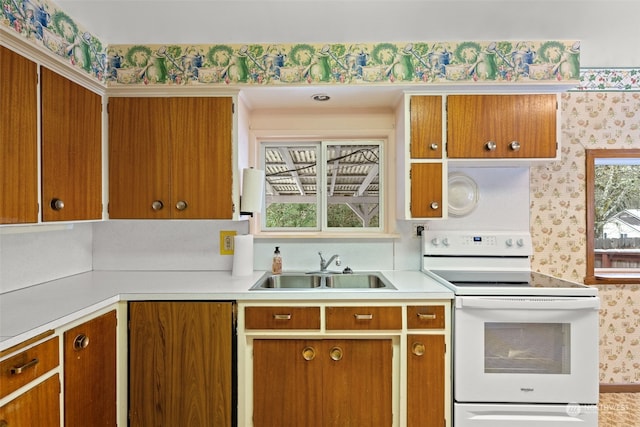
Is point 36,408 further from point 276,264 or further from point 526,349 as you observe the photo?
point 526,349

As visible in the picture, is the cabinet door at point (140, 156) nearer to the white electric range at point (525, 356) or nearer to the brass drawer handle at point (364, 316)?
the brass drawer handle at point (364, 316)

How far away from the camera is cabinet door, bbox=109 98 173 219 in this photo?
208 centimetres

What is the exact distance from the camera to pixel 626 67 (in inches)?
96.0

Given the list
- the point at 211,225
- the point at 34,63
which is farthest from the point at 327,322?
the point at 34,63

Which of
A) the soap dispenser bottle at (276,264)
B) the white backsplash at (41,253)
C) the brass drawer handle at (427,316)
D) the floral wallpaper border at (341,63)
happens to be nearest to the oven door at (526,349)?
the brass drawer handle at (427,316)

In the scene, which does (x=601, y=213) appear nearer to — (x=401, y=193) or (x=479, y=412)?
(x=401, y=193)

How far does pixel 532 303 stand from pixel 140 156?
2.32m

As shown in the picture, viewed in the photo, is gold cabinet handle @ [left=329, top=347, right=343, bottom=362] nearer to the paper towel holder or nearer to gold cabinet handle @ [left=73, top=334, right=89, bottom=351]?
the paper towel holder

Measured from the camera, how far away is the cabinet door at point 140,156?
2078 millimetres

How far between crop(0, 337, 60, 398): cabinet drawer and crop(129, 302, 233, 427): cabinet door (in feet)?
1.46

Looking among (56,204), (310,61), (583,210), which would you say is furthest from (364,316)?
(583,210)

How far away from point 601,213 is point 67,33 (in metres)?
3.78

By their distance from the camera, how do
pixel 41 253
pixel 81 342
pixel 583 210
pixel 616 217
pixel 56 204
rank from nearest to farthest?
pixel 81 342 → pixel 56 204 → pixel 41 253 → pixel 583 210 → pixel 616 217

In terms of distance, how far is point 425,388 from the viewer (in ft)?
5.79
